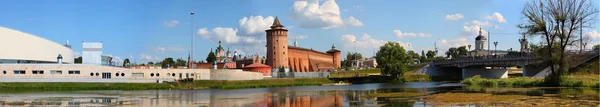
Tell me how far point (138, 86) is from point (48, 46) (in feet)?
170

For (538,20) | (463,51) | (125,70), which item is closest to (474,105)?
(538,20)

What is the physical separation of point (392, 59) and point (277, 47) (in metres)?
32.8

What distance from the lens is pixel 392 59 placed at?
94312 millimetres

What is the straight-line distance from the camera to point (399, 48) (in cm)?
9688

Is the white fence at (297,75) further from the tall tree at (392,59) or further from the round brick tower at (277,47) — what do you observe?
the round brick tower at (277,47)

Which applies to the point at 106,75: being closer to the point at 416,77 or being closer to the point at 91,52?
the point at 91,52

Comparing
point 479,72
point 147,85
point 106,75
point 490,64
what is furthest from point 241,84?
point 479,72

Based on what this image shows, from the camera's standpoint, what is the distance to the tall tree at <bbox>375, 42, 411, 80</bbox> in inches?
3665

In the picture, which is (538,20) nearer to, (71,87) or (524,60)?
(524,60)

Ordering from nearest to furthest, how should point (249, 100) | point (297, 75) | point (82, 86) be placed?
1. point (249, 100)
2. point (82, 86)
3. point (297, 75)

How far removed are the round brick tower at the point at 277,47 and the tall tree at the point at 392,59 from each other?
27733 millimetres

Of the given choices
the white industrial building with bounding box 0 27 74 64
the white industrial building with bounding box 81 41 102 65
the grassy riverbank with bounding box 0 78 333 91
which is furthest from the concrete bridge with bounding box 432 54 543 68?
the white industrial building with bounding box 0 27 74 64

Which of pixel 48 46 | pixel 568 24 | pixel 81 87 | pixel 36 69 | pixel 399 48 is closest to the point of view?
pixel 568 24

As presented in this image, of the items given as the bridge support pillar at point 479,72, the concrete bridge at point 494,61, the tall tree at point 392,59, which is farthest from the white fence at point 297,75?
the bridge support pillar at point 479,72
